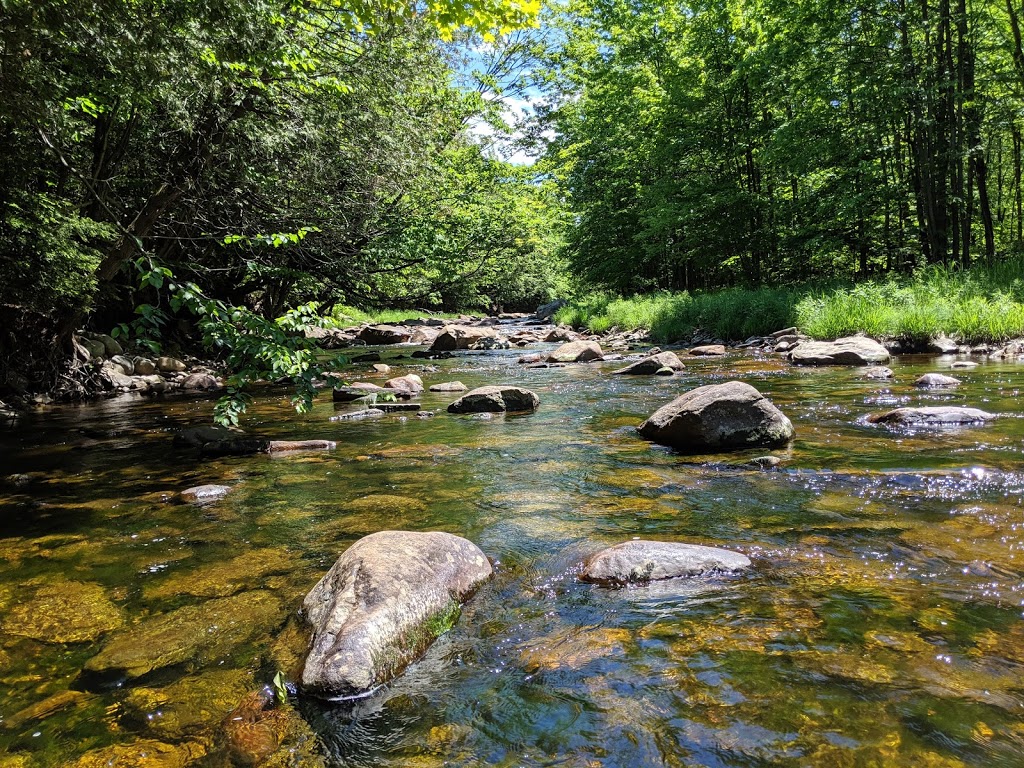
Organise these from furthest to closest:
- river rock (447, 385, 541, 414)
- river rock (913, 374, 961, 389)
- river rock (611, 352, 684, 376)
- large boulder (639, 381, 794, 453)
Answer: river rock (611, 352, 684, 376)
river rock (447, 385, 541, 414)
river rock (913, 374, 961, 389)
large boulder (639, 381, 794, 453)

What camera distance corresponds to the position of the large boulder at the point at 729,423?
6.28m

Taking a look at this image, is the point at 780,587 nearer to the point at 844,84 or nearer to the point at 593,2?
the point at 844,84

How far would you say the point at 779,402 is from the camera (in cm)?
855

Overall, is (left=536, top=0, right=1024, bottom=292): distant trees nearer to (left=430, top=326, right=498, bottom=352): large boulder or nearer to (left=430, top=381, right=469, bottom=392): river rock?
(left=430, top=326, right=498, bottom=352): large boulder

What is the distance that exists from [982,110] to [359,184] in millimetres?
16162

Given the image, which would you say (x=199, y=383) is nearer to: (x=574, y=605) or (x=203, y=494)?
(x=203, y=494)

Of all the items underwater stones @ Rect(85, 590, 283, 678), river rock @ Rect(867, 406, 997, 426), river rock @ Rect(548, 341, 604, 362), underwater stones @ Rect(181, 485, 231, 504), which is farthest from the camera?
river rock @ Rect(548, 341, 604, 362)

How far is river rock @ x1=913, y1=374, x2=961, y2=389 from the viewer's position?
28.1ft

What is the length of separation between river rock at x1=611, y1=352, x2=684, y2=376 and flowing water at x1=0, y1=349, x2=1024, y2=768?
5.94 meters

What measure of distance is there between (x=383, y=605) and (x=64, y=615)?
1.86m

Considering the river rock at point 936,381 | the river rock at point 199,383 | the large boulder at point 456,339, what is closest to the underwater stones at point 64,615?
the river rock at point 936,381

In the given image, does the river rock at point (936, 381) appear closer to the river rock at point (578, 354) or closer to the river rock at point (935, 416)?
the river rock at point (935, 416)

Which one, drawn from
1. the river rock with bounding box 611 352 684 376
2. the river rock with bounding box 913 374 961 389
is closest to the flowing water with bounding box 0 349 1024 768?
the river rock with bounding box 913 374 961 389

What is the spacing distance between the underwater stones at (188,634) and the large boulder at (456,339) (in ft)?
61.5
